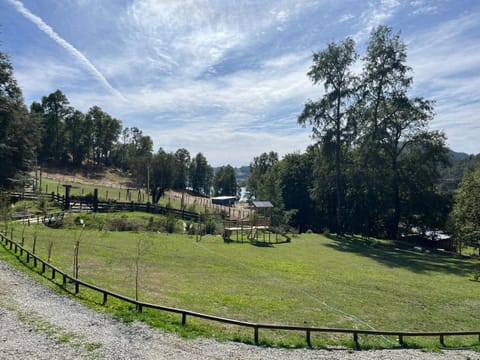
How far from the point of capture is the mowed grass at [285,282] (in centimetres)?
1201

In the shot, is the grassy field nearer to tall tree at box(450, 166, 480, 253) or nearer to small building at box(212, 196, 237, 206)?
small building at box(212, 196, 237, 206)

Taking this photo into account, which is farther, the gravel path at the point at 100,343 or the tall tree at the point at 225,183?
the tall tree at the point at 225,183

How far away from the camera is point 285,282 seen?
1692 cm

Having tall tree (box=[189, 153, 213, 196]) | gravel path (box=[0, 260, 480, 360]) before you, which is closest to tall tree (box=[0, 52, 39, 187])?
gravel path (box=[0, 260, 480, 360])

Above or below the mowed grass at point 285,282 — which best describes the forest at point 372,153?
above

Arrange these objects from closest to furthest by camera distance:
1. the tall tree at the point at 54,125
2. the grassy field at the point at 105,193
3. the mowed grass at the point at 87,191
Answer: the grassy field at the point at 105,193 < the mowed grass at the point at 87,191 < the tall tree at the point at 54,125

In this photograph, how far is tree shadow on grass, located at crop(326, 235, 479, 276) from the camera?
2408 cm

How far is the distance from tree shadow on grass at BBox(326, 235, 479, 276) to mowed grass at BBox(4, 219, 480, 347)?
17 cm

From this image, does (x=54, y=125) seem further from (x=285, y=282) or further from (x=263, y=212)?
(x=285, y=282)

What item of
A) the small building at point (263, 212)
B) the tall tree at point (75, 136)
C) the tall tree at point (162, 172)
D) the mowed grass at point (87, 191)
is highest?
the tall tree at point (75, 136)

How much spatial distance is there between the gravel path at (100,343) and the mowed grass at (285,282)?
2.59 ft

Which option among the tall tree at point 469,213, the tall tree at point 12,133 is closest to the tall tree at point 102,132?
the tall tree at point 12,133

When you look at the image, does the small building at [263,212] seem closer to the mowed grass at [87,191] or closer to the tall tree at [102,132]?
the mowed grass at [87,191]

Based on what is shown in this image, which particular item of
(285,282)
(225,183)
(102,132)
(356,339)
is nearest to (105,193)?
(102,132)
